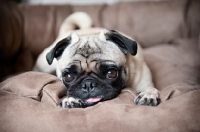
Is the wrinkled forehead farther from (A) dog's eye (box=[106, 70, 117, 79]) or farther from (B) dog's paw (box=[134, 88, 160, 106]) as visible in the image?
(B) dog's paw (box=[134, 88, 160, 106])

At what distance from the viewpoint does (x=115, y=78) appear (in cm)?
172

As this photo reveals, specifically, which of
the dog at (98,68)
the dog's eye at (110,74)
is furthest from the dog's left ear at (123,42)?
the dog's eye at (110,74)

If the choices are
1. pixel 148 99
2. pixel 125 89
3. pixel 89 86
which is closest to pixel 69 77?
pixel 89 86

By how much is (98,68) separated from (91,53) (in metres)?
0.12

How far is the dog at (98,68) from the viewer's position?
1.61 metres

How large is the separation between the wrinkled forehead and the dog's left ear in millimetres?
29

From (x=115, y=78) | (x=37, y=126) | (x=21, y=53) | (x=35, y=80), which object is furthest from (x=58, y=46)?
(x=21, y=53)

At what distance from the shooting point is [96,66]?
171 cm

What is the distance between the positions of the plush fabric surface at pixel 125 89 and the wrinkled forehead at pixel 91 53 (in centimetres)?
18

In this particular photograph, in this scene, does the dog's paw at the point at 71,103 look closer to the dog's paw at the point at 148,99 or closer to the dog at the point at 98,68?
the dog at the point at 98,68

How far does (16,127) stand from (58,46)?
2.10ft

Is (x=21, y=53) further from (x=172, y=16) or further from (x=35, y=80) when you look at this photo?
(x=172, y=16)

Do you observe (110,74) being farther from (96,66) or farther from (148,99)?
(148,99)

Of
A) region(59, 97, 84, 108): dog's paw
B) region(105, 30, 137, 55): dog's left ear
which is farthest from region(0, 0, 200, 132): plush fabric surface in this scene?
region(105, 30, 137, 55): dog's left ear
